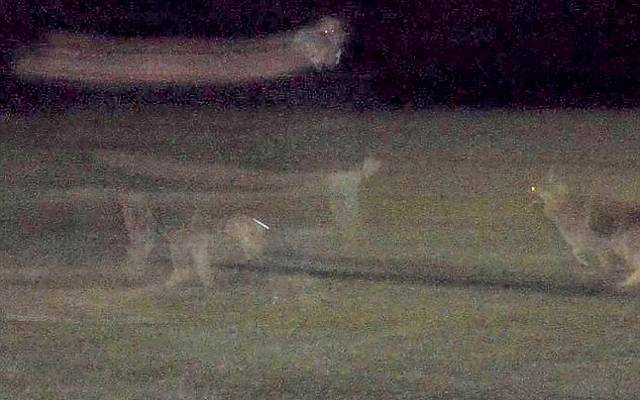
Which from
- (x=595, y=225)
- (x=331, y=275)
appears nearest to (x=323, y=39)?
(x=331, y=275)

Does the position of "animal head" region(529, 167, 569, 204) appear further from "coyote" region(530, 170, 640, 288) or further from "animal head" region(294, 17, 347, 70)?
"animal head" region(294, 17, 347, 70)

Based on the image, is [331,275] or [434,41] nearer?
[434,41]

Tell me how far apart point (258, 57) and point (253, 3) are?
0.24ft

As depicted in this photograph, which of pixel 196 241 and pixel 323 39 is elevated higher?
pixel 323 39

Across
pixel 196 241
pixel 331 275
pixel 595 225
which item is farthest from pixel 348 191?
pixel 595 225

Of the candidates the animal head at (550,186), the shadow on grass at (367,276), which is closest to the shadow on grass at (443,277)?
the shadow on grass at (367,276)

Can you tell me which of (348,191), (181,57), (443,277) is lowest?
(443,277)

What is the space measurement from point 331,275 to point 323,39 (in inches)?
13.4

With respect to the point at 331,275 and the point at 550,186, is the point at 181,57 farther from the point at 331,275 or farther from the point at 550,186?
the point at 550,186

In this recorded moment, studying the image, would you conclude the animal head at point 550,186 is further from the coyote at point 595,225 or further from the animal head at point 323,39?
the animal head at point 323,39

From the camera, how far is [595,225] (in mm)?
1185

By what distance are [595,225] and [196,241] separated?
0.58 m

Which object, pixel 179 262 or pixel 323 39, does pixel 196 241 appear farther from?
pixel 323 39

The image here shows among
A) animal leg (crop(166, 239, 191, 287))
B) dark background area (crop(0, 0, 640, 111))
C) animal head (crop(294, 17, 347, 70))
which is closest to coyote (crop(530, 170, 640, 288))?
dark background area (crop(0, 0, 640, 111))
